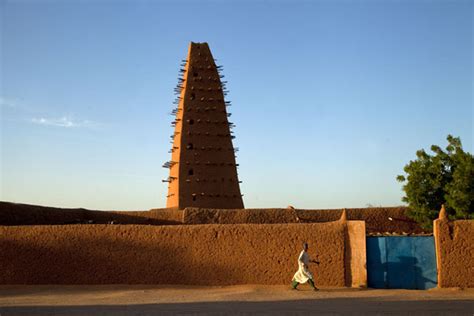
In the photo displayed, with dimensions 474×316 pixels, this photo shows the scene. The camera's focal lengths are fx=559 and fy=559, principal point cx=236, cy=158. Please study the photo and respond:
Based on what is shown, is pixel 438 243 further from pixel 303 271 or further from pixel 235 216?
pixel 235 216

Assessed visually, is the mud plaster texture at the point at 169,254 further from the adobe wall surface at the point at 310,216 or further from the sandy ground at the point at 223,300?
the adobe wall surface at the point at 310,216

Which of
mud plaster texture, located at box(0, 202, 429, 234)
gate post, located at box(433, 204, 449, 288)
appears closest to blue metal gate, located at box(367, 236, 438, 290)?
gate post, located at box(433, 204, 449, 288)

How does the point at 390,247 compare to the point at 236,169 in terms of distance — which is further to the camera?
the point at 236,169

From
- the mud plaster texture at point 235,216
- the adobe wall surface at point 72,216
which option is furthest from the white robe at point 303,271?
the adobe wall surface at point 72,216

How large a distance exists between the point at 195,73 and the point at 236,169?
601 cm

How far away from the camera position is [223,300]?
11734 mm

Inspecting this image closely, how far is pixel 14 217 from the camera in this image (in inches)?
685

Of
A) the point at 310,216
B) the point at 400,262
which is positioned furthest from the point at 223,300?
the point at 310,216

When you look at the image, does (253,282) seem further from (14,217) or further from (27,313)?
(14,217)

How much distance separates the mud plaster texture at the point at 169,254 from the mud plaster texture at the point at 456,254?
97.0 inches

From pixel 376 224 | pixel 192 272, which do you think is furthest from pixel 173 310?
pixel 376 224

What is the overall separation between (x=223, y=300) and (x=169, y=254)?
323 centimetres

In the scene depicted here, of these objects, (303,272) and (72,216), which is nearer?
(303,272)

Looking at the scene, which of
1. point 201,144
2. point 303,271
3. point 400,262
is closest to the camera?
point 303,271
